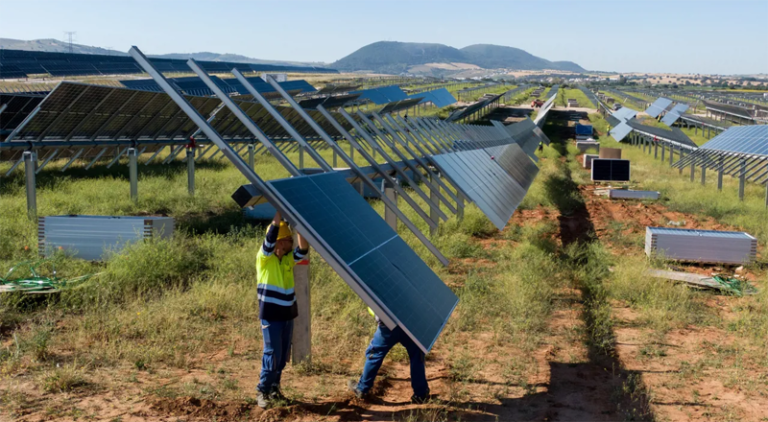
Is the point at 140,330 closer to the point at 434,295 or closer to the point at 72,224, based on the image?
the point at 434,295

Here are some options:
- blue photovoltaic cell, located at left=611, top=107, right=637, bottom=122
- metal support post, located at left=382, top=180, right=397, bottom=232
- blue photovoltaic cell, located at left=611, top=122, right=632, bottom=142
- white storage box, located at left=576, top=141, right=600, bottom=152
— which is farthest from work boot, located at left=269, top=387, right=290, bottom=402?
blue photovoltaic cell, located at left=611, top=107, right=637, bottom=122

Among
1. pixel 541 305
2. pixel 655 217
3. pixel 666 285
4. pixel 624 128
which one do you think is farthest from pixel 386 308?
pixel 624 128

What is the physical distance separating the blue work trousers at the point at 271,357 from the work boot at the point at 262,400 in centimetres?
4

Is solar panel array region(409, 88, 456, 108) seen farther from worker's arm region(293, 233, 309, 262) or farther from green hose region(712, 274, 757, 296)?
worker's arm region(293, 233, 309, 262)

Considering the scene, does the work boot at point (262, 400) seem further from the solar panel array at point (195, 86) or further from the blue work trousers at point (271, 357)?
the solar panel array at point (195, 86)

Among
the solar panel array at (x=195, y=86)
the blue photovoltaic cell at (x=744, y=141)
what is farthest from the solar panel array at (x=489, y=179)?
the solar panel array at (x=195, y=86)

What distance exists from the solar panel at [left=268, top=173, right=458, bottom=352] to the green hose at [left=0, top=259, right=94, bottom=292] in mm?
4750

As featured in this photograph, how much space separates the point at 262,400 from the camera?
252 inches

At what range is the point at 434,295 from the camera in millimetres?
7348

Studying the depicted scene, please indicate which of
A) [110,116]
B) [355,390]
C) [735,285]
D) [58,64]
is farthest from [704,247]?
[58,64]

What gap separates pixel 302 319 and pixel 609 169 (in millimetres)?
24292

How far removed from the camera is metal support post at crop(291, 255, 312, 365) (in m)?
7.35

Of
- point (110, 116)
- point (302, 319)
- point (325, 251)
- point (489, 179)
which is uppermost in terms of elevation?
point (110, 116)

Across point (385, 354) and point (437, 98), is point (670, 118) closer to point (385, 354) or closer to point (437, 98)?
point (437, 98)
